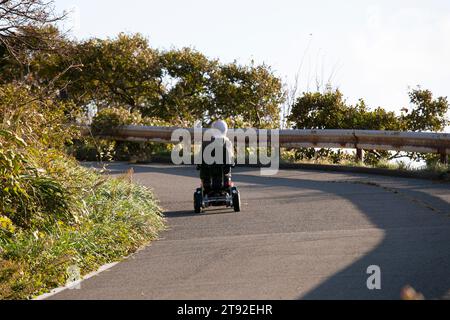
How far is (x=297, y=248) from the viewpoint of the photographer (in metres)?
11.4

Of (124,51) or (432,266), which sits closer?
(432,266)

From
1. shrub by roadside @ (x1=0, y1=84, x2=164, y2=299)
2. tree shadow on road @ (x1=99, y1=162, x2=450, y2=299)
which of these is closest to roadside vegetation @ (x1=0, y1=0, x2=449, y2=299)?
shrub by roadside @ (x1=0, y1=84, x2=164, y2=299)

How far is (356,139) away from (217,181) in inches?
319

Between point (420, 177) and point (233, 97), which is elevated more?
point (233, 97)

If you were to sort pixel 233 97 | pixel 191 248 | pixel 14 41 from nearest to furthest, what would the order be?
pixel 191 248, pixel 14 41, pixel 233 97

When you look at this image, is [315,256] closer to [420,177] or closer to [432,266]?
[432,266]

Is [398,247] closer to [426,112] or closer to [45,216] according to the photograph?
[45,216]

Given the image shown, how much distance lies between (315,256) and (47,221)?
3.21m

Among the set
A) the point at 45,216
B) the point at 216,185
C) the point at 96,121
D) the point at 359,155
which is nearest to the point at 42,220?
the point at 45,216

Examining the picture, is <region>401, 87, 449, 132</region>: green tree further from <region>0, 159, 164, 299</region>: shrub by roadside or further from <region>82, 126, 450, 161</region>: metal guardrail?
<region>0, 159, 164, 299</region>: shrub by roadside

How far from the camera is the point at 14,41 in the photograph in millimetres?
19516

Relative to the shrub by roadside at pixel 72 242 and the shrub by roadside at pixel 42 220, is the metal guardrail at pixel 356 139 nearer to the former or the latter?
the shrub by roadside at pixel 72 242
